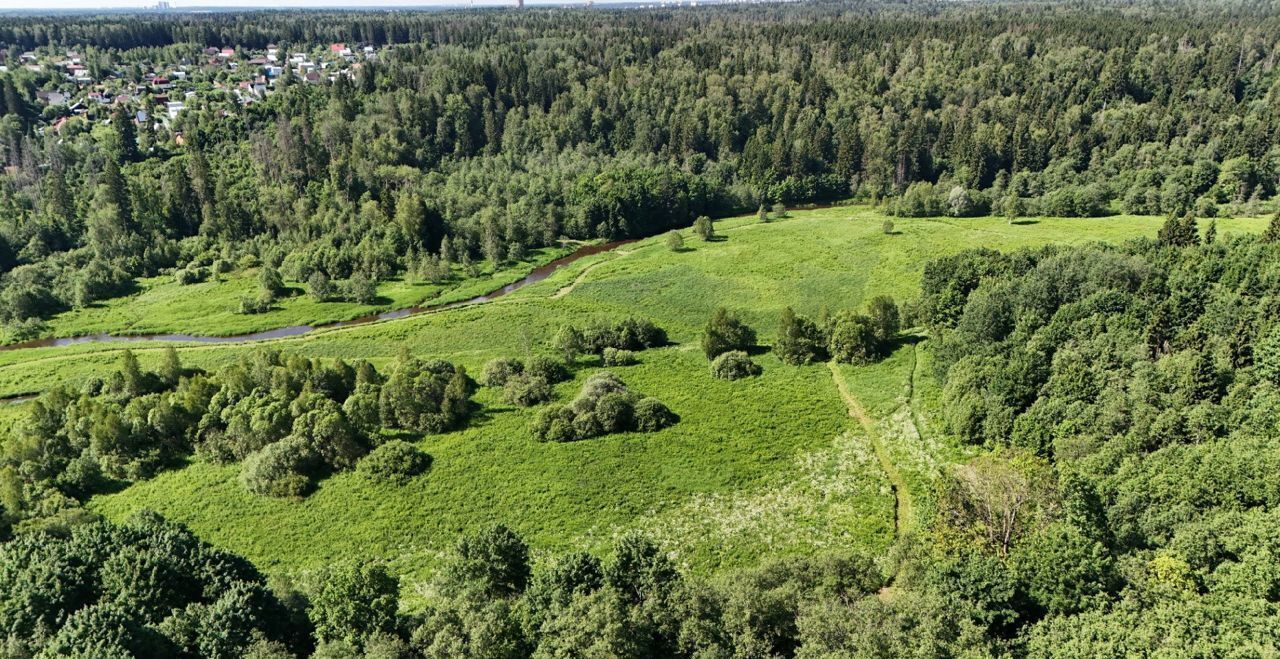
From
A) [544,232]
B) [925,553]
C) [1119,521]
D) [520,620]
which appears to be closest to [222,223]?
[544,232]

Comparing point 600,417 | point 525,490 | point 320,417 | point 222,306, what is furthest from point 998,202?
point 222,306

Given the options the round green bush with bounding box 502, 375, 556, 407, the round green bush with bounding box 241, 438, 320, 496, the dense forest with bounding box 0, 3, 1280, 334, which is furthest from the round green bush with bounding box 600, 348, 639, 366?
the dense forest with bounding box 0, 3, 1280, 334

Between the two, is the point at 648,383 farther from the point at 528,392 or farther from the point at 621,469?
the point at 621,469

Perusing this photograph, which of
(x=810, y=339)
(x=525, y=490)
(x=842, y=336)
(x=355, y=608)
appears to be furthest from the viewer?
(x=810, y=339)

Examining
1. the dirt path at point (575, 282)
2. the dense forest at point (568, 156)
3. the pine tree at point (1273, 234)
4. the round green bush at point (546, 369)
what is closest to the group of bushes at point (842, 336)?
the round green bush at point (546, 369)

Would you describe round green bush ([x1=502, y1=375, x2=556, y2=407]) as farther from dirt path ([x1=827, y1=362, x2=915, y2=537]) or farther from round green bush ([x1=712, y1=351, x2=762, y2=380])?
dirt path ([x1=827, y1=362, x2=915, y2=537])

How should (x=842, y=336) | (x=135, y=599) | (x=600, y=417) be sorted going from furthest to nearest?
(x=842, y=336)
(x=600, y=417)
(x=135, y=599)

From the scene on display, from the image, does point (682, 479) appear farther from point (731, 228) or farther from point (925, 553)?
point (731, 228)
